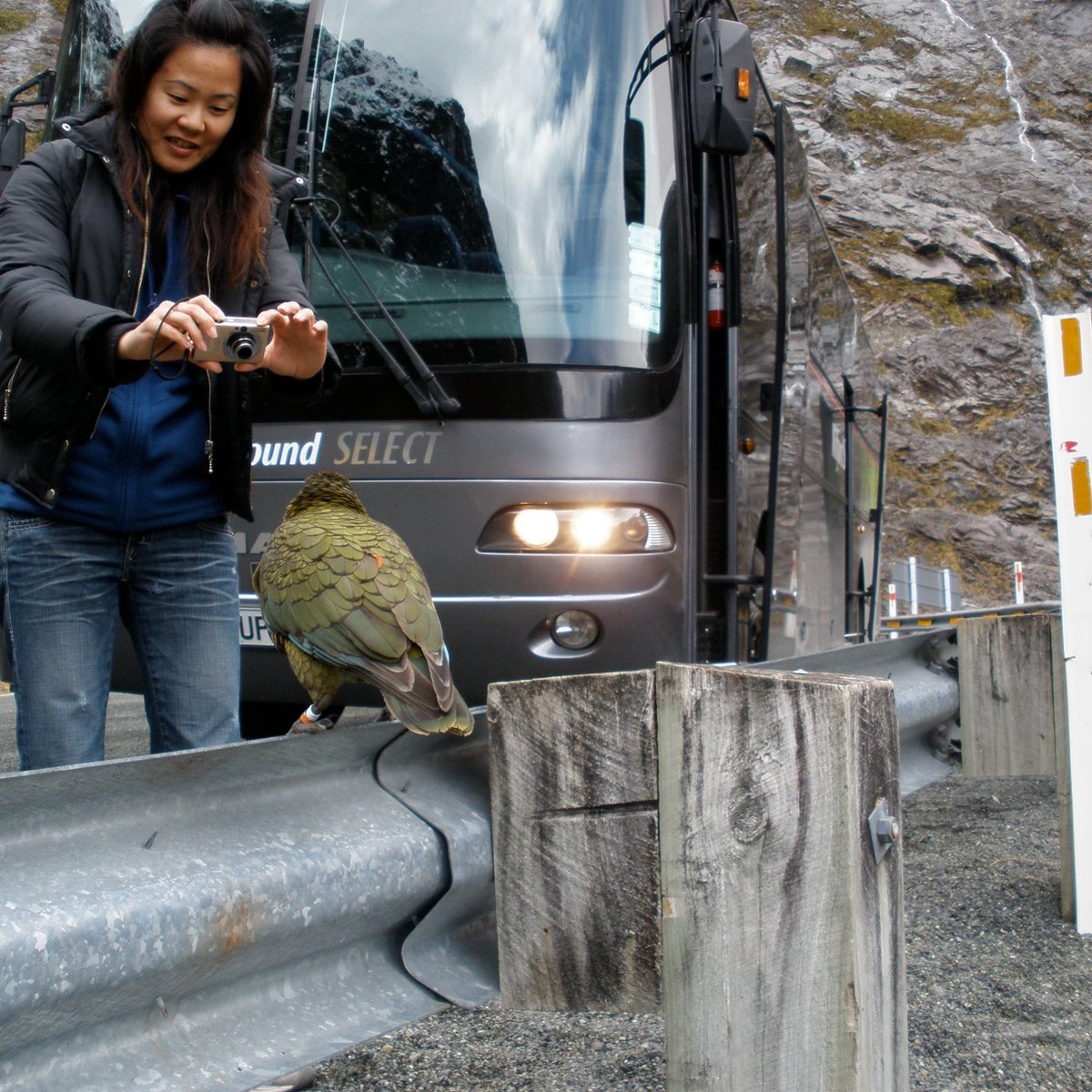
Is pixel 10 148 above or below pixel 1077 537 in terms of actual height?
above

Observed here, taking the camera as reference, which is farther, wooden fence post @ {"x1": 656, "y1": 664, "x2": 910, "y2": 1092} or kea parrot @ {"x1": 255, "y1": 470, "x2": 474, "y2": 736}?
kea parrot @ {"x1": 255, "y1": 470, "x2": 474, "y2": 736}

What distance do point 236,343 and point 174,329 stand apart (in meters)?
0.13

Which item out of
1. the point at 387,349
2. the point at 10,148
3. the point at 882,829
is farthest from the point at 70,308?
the point at 10,148

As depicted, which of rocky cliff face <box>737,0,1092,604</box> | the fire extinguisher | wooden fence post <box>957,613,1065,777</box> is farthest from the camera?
rocky cliff face <box>737,0,1092,604</box>

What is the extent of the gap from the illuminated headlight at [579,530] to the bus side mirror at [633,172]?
3.79ft

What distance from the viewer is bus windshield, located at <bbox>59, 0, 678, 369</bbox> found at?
493cm

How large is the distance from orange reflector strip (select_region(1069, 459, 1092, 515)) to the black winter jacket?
2.41 meters

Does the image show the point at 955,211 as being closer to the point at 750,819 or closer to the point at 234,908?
the point at 750,819

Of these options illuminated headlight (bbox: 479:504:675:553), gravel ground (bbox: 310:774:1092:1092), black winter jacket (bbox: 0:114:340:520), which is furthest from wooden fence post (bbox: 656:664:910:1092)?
illuminated headlight (bbox: 479:504:675:553)

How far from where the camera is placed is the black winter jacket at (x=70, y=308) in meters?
2.28

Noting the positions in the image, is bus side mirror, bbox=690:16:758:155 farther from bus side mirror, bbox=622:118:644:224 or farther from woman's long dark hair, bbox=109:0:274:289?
woman's long dark hair, bbox=109:0:274:289

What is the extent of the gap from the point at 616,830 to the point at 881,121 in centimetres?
3571

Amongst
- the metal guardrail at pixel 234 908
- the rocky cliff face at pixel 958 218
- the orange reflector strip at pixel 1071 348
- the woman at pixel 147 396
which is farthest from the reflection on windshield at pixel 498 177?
the rocky cliff face at pixel 958 218

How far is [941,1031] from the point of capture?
3086mm
